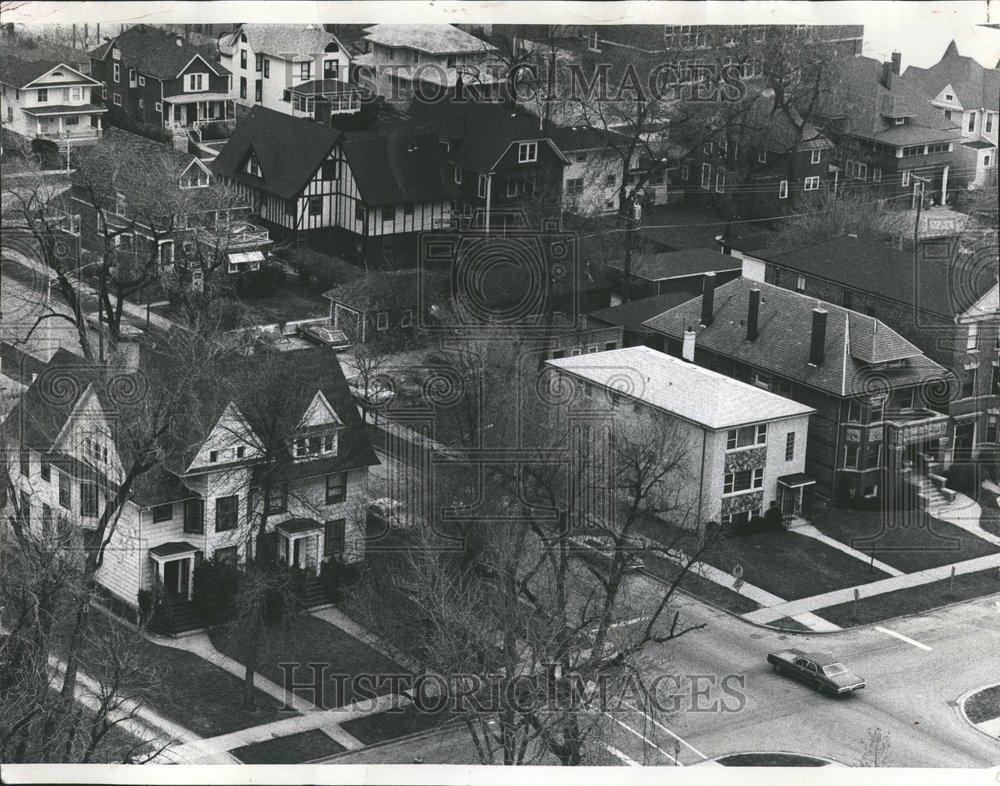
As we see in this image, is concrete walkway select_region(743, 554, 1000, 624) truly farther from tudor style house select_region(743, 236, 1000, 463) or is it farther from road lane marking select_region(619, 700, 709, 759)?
road lane marking select_region(619, 700, 709, 759)

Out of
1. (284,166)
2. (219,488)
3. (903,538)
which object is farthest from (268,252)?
(903,538)

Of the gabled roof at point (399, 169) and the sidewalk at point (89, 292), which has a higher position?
the gabled roof at point (399, 169)

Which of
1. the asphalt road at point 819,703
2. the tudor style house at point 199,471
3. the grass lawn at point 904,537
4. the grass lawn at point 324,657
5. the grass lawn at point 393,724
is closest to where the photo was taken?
the asphalt road at point 819,703

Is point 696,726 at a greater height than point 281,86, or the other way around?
point 281,86

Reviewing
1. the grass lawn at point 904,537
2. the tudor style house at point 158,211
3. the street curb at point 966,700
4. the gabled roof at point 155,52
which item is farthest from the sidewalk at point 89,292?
the street curb at point 966,700

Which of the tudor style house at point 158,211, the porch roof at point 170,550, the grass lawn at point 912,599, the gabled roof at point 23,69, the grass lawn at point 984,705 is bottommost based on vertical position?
the grass lawn at point 984,705

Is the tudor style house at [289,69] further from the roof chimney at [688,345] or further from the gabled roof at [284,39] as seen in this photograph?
the roof chimney at [688,345]

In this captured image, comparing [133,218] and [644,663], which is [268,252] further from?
[644,663]
